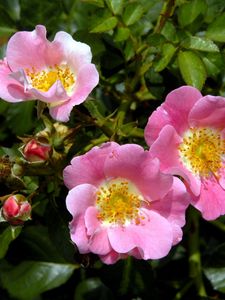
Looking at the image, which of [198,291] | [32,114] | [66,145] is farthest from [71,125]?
[198,291]

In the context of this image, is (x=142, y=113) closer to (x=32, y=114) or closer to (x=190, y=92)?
(x=32, y=114)

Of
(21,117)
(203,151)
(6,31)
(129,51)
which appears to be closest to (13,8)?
(6,31)

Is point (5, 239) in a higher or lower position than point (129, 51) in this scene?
lower

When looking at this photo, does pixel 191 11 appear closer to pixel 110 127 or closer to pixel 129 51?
pixel 129 51

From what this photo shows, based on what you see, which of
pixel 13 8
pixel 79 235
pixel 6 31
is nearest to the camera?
pixel 79 235

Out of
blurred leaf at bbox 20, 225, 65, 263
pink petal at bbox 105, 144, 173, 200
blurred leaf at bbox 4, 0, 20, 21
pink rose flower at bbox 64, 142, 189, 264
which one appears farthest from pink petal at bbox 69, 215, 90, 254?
blurred leaf at bbox 4, 0, 20, 21

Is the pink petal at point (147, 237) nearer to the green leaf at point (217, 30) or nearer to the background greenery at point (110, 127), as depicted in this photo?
the background greenery at point (110, 127)

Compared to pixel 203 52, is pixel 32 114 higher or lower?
lower
